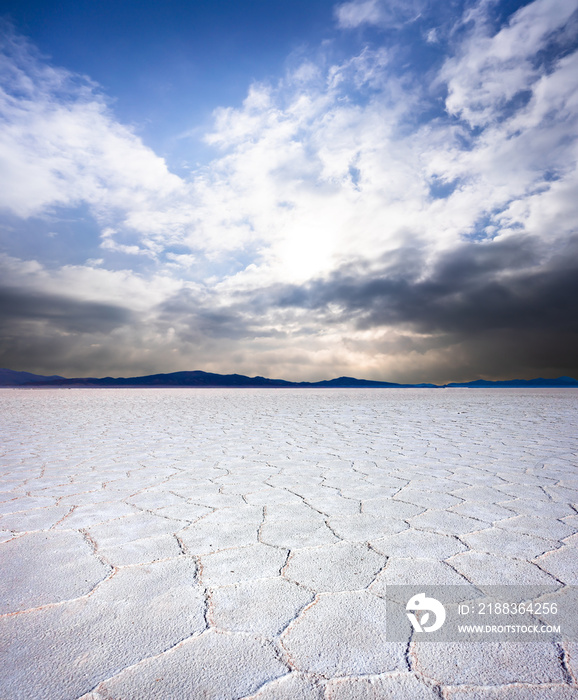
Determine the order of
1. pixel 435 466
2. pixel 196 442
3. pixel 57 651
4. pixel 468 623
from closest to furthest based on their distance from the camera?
pixel 57 651, pixel 468 623, pixel 435 466, pixel 196 442

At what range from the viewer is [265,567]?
1424 millimetres

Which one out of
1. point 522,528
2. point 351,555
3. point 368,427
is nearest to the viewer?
point 351,555

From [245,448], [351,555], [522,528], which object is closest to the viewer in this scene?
[351,555]

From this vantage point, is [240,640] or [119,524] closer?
[240,640]

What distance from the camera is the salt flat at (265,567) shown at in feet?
3.03

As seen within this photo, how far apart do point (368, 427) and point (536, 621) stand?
4204mm

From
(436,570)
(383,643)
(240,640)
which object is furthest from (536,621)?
(240,640)

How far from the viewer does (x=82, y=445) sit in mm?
3947

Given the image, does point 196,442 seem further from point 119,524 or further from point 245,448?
point 119,524

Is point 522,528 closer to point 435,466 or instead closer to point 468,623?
point 468,623

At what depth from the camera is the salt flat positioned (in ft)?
3.03

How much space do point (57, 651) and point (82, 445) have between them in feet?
10.9

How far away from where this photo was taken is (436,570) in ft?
4.57

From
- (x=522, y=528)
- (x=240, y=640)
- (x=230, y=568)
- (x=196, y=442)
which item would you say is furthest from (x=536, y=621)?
(x=196, y=442)
